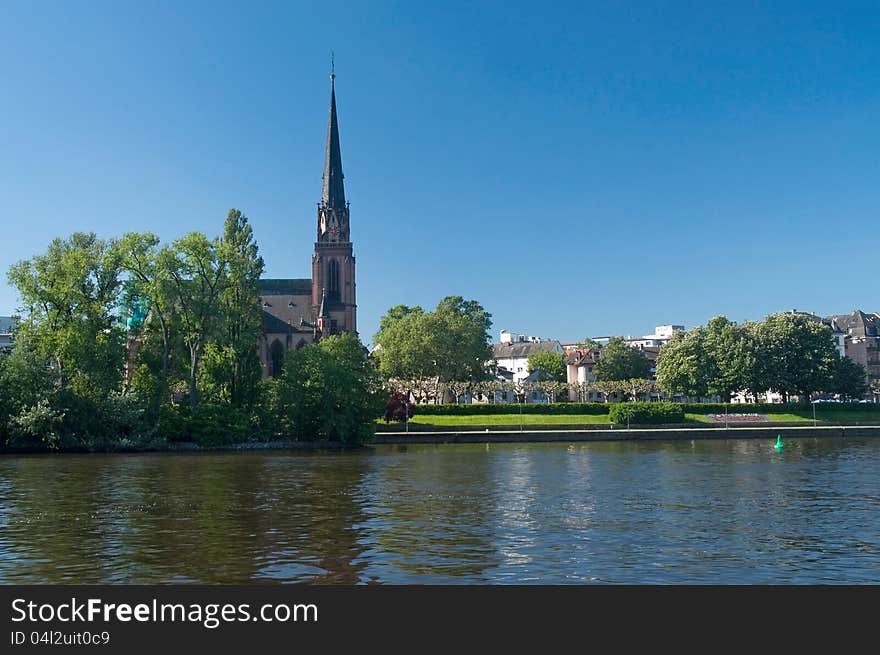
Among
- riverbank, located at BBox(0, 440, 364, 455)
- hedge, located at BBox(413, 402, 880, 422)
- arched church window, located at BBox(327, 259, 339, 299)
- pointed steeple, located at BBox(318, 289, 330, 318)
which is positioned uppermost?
arched church window, located at BBox(327, 259, 339, 299)

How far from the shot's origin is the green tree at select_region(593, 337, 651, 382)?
557 feet

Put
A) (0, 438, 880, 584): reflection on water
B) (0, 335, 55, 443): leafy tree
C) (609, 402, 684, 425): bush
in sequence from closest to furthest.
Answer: (0, 438, 880, 584): reflection on water
(0, 335, 55, 443): leafy tree
(609, 402, 684, 425): bush

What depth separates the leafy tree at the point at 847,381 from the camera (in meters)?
125

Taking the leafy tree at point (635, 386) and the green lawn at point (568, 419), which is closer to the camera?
the green lawn at point (568, 419)

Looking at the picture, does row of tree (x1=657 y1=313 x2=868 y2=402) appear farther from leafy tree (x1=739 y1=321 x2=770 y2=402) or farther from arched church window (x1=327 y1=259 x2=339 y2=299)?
arched church window (x1=327 y1=259 x2=339 y2=299)

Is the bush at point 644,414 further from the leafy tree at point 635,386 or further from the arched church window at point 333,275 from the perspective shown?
the arched church window at point 333,275

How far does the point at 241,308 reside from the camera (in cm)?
8325

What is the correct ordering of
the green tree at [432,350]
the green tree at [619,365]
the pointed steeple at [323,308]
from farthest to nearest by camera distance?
the green tree at [619,365] → the pointed steeple at [323,308] → the green tree at [432,350]

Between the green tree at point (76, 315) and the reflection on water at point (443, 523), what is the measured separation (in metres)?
16.4

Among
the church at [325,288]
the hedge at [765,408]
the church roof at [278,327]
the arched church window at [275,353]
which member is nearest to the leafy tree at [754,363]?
the hedge at [765,408]

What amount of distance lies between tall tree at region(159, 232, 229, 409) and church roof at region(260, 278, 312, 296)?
258 ft

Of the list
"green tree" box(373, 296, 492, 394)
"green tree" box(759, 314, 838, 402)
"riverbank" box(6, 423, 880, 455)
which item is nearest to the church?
"green tree" box(373, 296, 492, 394)
